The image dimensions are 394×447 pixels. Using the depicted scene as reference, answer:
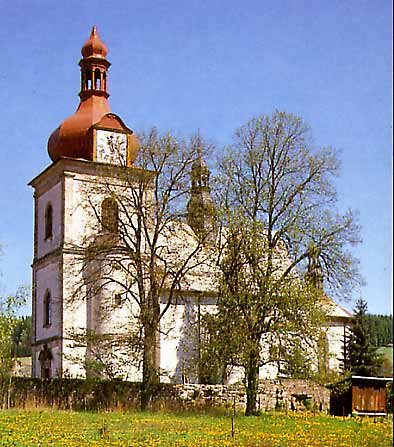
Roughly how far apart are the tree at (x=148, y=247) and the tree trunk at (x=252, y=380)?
1.05m

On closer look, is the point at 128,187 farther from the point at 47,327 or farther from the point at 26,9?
the point at 26,9

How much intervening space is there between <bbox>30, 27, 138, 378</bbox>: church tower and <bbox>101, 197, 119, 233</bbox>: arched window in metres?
0.03

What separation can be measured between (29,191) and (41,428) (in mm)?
1611

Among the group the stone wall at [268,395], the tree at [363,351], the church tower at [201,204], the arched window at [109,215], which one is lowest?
the stone wall at [268,395]

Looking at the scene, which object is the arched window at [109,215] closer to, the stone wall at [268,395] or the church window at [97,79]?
the church window at [97,79]

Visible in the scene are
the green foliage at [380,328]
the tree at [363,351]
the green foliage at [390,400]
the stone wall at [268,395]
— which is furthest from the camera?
the tree at [363,351]

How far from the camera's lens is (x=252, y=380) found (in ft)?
33.3

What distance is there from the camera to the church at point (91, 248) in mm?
6531

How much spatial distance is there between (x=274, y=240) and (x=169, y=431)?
419 centimetres

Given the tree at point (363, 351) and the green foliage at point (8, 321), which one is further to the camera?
the tree at point (363, 351)

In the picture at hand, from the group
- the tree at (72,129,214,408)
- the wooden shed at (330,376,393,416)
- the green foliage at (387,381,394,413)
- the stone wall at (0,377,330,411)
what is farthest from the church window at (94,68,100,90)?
the green foliage at (387,381,394,413)

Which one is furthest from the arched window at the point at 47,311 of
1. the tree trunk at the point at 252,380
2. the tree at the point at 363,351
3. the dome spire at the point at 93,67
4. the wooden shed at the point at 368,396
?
the tree at the point at 363,351

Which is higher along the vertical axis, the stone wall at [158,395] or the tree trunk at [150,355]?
the tree trunk at [150,355]

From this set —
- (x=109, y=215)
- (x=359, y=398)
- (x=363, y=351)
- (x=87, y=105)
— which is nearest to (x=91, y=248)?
(x=109, y=215)
